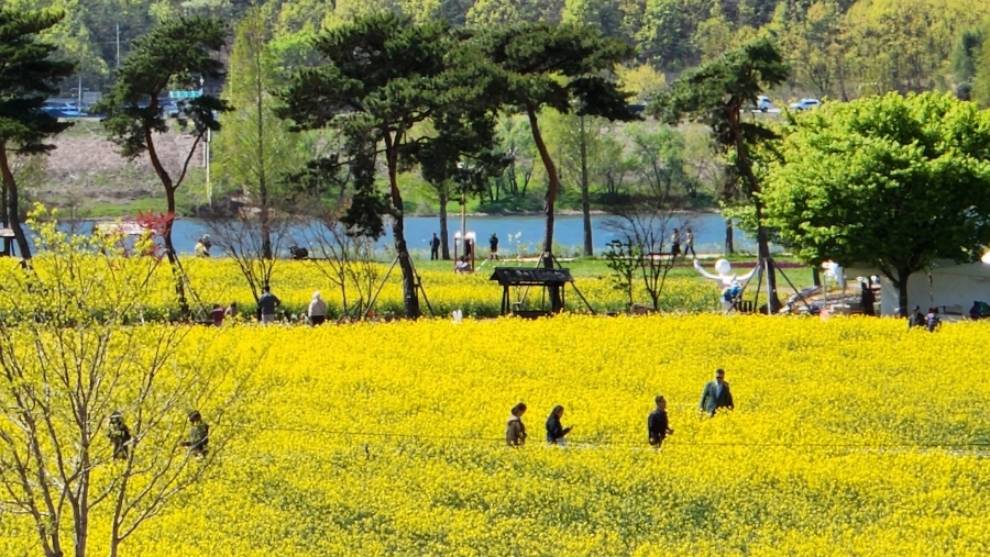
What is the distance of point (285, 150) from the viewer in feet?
283

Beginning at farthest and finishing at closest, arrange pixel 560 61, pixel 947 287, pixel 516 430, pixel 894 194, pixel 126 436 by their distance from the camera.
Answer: pixel 560 61, pixel 947 287, pixel 894 194, pixel 516 430, pixel 126 436

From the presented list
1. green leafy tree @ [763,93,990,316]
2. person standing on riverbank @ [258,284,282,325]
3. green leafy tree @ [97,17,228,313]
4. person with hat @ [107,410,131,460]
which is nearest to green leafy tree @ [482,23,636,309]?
green leafy tree @ [763,93,990,316]

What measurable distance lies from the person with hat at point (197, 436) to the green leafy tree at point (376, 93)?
25.0m

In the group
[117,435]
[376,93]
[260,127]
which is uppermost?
[376,93]

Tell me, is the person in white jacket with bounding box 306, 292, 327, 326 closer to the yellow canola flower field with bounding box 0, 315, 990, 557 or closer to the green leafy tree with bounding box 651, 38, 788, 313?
the yellow canola flower field with bounding box 0, 315, 990, 557

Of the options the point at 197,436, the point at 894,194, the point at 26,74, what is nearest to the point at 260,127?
the point at 26,74

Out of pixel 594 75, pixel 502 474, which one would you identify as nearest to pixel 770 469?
pixel 502 474

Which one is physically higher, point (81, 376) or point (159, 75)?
point (159, 75)

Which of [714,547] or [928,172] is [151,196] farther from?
[714,547]

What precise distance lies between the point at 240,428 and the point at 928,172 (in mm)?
30813

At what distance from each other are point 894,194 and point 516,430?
23.2m

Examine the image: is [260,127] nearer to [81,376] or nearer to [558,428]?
[558,428]

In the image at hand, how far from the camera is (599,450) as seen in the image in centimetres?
3244

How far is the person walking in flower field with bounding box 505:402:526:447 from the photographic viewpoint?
106 feet
